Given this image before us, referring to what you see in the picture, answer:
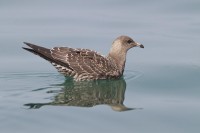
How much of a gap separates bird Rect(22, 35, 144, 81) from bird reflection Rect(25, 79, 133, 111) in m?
0.15

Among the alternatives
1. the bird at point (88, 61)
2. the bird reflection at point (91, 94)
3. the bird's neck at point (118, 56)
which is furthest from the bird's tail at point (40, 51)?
the bird's neck at point (118, 56)

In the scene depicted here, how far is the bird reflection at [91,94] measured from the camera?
11133mm

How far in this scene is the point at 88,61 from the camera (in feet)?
42.0

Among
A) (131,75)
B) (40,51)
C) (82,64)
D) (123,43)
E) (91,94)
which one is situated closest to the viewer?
(91,94)

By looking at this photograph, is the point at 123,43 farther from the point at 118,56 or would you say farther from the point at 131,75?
the point at 131,75

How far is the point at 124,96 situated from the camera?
38.5 feet

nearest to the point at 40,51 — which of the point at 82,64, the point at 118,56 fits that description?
the point at 82,64

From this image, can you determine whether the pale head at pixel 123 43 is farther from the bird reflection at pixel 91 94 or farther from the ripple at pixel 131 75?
→ the bird reflection at pixel 91 94

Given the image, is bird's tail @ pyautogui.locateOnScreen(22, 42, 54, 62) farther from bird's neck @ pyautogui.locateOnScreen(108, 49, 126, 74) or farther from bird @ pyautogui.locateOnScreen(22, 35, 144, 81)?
bird's neck @ pyautogui.locateOnScreen(108, 49, 126, 74)

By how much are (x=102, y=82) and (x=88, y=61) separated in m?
0.41

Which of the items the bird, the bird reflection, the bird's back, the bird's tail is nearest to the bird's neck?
the bird

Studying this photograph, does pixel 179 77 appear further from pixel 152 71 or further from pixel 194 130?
pixel 194 130

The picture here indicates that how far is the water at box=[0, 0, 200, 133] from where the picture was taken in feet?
33.8

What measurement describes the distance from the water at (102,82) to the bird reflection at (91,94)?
0.6 inches
